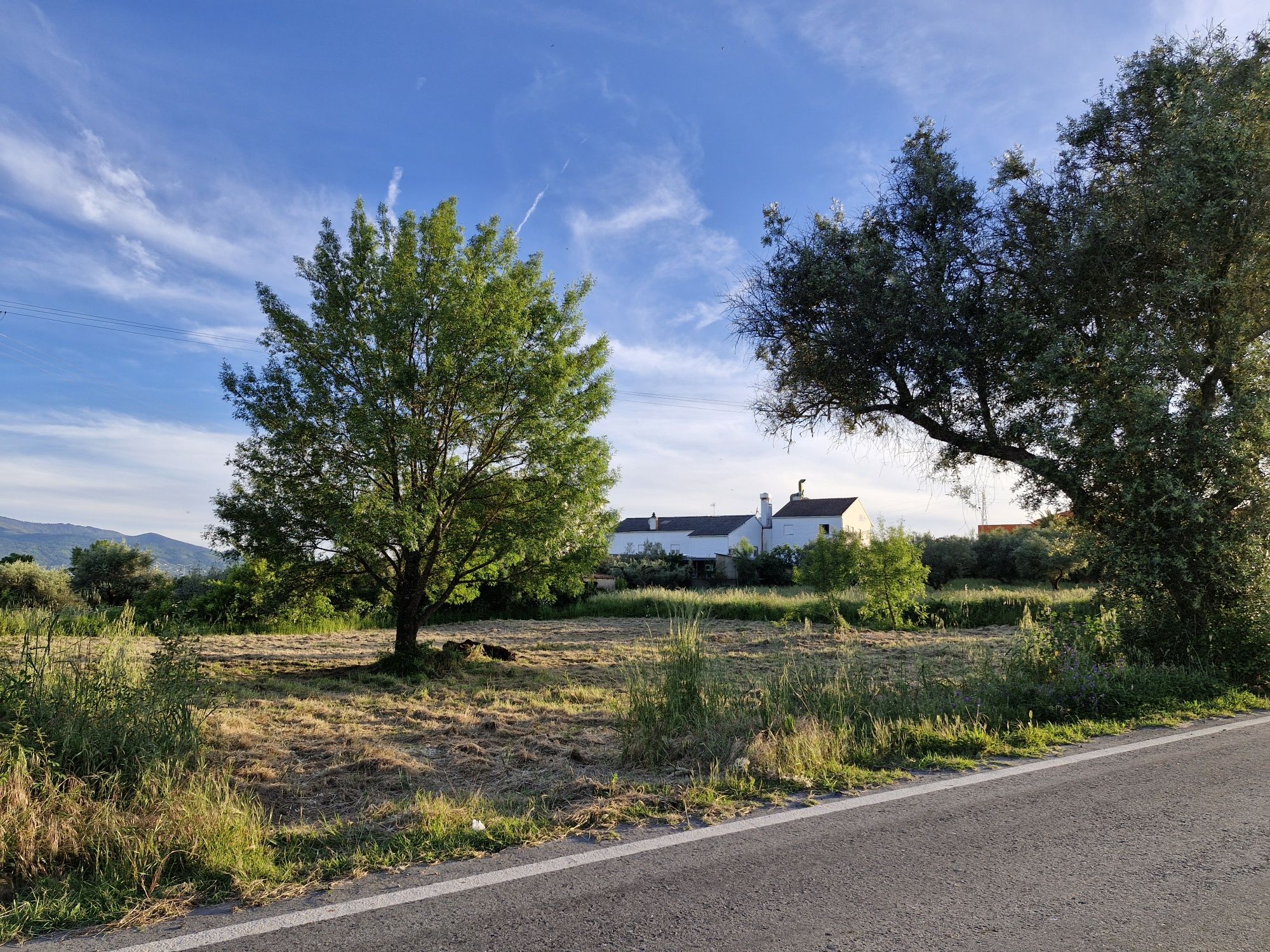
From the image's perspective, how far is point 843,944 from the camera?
9.96 feet

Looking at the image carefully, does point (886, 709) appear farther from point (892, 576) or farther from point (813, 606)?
point (813, 606)

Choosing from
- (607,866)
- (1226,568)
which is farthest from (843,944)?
(1226,568)

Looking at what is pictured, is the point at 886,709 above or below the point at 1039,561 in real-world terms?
below

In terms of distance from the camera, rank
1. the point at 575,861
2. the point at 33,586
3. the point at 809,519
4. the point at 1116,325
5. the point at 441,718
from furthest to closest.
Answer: the point at 809,519
the point at 33,586
the point at 1116,325
the point at 441,718
the point at 575,861

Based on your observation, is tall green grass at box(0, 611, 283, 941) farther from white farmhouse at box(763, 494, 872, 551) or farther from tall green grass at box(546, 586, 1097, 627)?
white farmhouse at box(763, 494, 872, 551)

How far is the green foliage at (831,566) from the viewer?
2845 centimetres

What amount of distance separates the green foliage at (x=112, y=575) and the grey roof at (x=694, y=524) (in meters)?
49.2

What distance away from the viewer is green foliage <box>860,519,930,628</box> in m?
20.6

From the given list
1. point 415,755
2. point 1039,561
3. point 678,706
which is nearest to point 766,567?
point 1039,561

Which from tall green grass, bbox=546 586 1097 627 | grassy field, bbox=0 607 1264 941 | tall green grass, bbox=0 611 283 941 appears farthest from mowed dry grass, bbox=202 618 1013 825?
tall green grass, bbox=546 586 1097 627

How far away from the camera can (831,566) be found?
1177 inches

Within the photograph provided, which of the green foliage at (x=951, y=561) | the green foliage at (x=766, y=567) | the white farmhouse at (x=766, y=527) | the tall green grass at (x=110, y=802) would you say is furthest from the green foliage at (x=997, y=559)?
the tall green grass at (x=110, y=802)

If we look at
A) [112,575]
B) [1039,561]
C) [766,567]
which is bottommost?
[112,575]

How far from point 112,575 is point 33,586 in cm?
290
